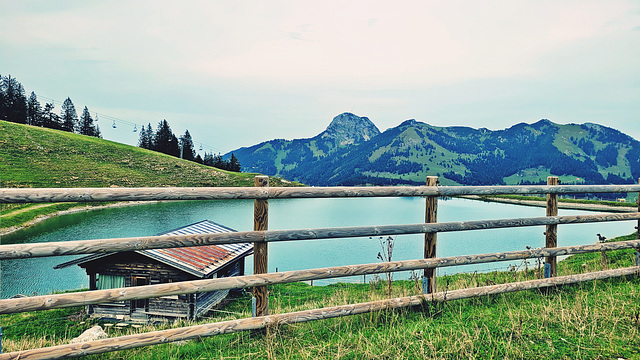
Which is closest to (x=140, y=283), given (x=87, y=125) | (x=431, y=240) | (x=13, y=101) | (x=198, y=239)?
(x=198, y=239)

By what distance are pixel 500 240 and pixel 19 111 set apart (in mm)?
121331

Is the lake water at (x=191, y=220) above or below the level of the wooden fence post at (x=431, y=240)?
below

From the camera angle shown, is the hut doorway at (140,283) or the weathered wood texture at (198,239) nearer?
the weathered wood texture at (198,239)

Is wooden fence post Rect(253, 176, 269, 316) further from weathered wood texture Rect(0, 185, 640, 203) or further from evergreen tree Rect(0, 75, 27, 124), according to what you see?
evergreen tree Rect(0, 75, 27, 124)

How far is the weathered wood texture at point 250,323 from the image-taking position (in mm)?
3393

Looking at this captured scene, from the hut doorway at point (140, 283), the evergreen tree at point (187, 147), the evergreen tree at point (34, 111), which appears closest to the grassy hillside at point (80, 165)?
the evergreen tree at point (187, 147)

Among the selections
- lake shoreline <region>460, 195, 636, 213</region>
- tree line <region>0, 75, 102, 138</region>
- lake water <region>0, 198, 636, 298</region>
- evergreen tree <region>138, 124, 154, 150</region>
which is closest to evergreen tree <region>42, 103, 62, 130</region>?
tree line <region>0, 75, 102, 138</region>

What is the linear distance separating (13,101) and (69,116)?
15620 mm

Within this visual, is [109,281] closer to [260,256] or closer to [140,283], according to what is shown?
[140,283]

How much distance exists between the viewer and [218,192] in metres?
4.02

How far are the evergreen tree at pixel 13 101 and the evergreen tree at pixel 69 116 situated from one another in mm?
11017

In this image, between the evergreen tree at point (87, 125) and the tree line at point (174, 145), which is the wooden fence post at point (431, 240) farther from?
the evergreen tree at point (87, 125)

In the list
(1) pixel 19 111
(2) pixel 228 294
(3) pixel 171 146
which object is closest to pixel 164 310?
(2) pixel 228 294

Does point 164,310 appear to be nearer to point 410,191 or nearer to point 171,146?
point 410,191
